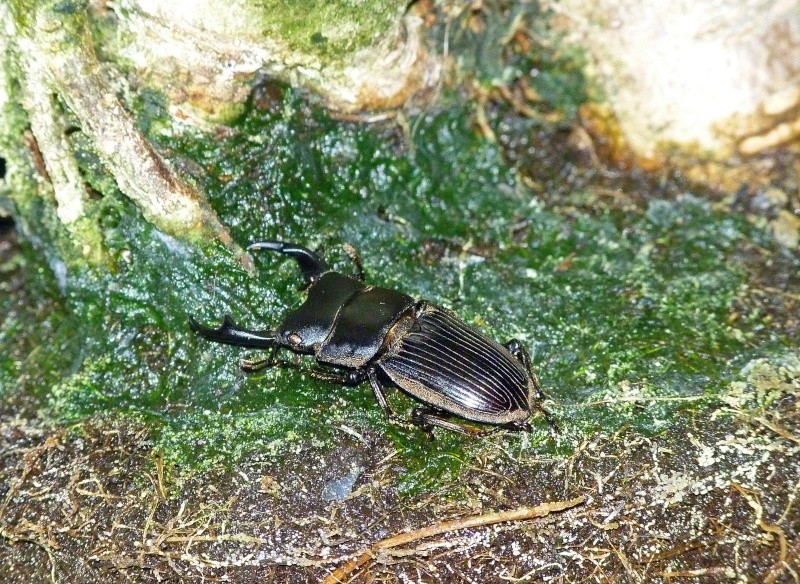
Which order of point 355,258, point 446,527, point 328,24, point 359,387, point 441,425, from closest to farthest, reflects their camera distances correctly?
point 446,527, point 441,425, point 328,24, point 359,387, point 355,258

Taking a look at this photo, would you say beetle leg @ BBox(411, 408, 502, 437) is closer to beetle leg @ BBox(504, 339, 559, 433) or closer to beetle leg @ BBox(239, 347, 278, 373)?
beetle leg @ BBox(504, 339, 559, 433)

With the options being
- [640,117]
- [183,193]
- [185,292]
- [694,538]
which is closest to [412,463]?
[694,538]


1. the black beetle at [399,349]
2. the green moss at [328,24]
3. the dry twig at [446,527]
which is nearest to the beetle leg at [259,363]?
the black beetle at [399,349]

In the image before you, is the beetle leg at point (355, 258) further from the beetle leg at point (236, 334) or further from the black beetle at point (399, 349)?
the beetle leg at point (236, 334)

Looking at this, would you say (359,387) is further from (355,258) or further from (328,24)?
(328,24)

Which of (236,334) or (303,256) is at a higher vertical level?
(303,256)

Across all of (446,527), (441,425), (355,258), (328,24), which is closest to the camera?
(446,527)

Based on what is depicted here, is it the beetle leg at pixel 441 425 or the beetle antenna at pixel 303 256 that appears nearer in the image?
the beetle leg at pixel 441 425

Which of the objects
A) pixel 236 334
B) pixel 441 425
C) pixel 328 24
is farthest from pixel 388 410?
pixel 328 24
